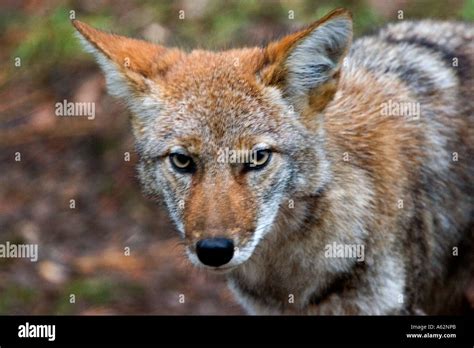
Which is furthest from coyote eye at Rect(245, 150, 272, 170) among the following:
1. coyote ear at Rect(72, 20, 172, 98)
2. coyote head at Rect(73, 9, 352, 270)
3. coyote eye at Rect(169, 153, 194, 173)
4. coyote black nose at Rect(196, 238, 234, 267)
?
coyote ear at Rect(72, 20, 172, 98)

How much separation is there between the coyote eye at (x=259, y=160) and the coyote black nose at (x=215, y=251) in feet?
1.70

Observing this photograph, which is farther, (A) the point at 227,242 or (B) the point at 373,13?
(B) the point at 373,13

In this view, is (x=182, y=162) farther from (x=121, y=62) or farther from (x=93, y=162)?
A: (x=93, y=162)

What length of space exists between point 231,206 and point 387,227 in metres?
1.35

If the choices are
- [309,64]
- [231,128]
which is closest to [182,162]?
[231,128]

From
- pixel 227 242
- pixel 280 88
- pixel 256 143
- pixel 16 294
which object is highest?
pixel 280 88

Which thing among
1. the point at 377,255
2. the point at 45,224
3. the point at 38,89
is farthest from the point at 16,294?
the point at 377,255

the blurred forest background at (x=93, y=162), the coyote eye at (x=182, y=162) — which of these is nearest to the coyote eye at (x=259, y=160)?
the coyote eye at (x=182, y=162)

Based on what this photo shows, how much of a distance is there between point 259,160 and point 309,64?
27.9 inches

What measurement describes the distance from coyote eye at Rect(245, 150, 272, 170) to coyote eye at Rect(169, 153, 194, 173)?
0.35 metres

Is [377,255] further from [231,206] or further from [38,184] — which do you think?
[38,184]

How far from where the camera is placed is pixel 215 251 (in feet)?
17.0

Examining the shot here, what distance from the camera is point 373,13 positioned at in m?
10.4

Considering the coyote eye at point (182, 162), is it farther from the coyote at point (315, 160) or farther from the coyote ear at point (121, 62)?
the coyote ear at point (121, 62)
